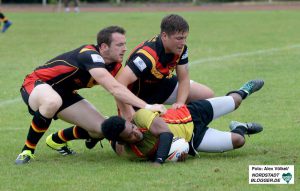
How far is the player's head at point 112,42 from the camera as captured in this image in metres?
8.12

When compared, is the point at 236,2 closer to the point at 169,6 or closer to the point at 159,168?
the point at 169,6

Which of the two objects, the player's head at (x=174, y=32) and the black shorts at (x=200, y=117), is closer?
the black shorts at (x=200, y=117)

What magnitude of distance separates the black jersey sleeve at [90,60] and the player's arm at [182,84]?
1.24m

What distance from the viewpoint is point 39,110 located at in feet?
26.7

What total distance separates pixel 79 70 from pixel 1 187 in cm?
175

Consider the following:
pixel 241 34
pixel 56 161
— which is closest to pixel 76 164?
pixel 56 161

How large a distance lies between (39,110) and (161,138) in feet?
4.41

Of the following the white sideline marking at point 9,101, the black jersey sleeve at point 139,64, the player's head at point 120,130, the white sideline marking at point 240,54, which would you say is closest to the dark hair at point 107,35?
the black jersey sleeve at point 139,64

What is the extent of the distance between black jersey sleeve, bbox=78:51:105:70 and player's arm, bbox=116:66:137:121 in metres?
0.40

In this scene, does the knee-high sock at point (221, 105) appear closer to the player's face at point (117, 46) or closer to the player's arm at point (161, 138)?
the player's arm at point (161, 138)

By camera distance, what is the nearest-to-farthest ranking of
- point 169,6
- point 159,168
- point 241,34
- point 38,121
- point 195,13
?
point 159,168 < point 38,121 < point 241,34 < point 195,13 < point 169,6

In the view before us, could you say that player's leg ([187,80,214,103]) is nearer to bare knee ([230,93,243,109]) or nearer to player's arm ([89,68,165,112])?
bare knee ([230,93,243,109])

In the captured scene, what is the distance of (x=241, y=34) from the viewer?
2317 cm

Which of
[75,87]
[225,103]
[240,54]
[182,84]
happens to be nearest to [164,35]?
[182,84]
